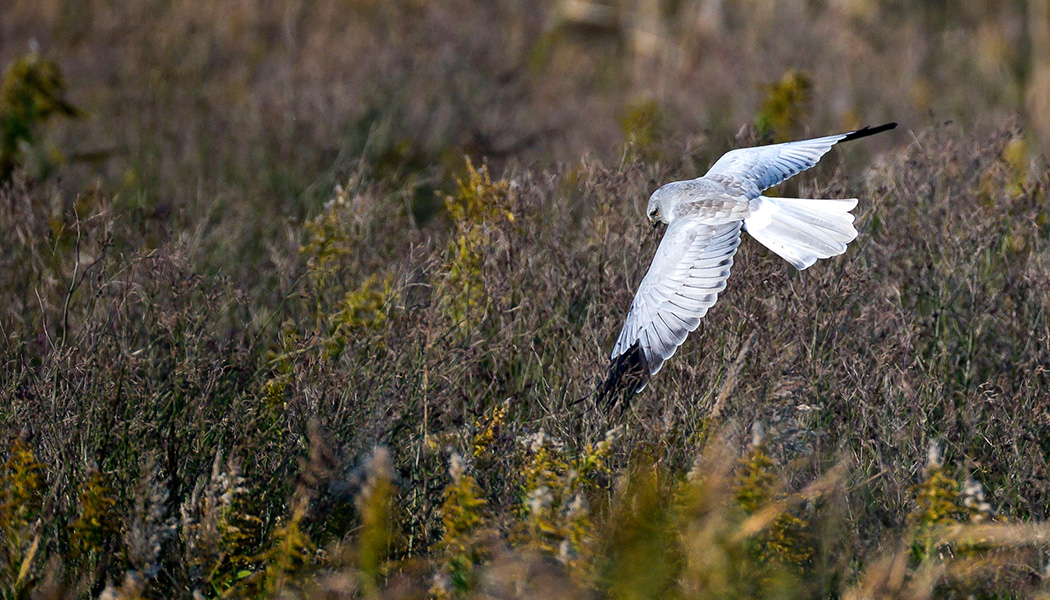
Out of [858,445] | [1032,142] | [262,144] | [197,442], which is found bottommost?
[1032,142]

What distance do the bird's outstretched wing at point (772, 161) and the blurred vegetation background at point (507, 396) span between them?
13 cm

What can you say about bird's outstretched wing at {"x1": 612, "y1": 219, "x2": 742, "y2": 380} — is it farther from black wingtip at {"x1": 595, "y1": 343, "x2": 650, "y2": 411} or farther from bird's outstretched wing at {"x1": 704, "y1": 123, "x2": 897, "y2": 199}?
bird's outstretched wing at {"x1": 704, "y1": 123, "x2": 897, "y2": 199}

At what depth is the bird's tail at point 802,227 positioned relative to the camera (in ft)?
10.6

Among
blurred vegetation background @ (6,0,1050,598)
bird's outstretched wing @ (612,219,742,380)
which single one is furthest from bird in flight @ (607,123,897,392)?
blurred vegetation background @ (6,0,1050,598)

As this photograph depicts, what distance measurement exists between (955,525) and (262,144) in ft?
15.9

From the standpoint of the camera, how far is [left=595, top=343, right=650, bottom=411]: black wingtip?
2.83m

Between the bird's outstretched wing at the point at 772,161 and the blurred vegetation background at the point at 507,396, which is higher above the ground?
the bird's outstretched wing at the point at 772,161

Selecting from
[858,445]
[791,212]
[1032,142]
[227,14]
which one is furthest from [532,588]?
[227,14]

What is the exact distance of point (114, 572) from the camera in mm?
2572

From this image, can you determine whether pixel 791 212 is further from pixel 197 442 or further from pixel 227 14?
pixel 227 14

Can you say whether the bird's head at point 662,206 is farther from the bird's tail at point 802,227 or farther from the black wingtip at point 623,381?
the black wingtip at point 623,381

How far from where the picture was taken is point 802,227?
3.34 metres

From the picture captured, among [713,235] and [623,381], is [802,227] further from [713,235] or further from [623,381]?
[623,381]

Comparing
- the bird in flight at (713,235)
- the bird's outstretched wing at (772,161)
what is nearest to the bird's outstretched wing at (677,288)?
the bird in flight at (713,235)
